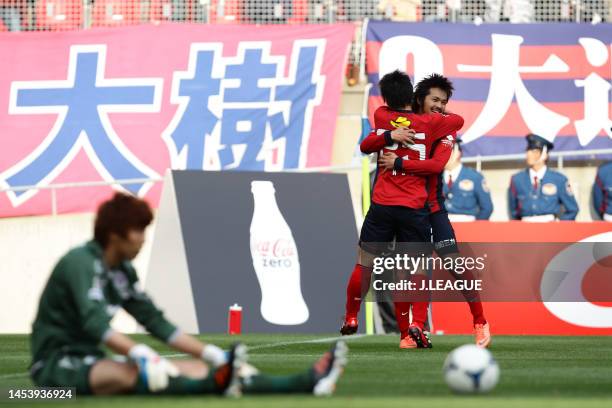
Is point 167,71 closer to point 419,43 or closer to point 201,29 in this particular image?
point 201,29

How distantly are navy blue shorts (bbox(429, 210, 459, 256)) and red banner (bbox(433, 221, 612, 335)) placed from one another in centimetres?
413

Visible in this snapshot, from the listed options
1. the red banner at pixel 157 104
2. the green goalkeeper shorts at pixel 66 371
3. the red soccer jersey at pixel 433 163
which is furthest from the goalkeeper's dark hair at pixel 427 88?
the red banner at pixel 157 104

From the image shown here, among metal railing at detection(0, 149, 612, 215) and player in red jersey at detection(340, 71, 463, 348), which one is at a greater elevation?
metal railing at detection(0, 149, 612, 215)

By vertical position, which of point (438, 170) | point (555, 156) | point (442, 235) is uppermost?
point (555, 156)

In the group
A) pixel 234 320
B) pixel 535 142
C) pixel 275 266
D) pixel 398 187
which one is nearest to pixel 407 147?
pixel 398 187

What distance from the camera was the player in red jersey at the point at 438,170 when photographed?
35.0ft

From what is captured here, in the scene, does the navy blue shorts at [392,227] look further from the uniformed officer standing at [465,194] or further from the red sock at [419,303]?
the uniformed officer standing at [465,194]

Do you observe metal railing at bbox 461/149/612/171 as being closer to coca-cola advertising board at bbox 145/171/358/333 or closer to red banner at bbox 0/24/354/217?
red banner at bbox 0/24/354/217

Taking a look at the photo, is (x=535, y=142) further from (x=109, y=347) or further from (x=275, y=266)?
(x=109, y=347)

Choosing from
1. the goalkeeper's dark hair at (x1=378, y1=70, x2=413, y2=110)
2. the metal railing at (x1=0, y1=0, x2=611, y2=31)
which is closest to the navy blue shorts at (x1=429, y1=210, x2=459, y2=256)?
the goalkeeper's dark hair at (x1=378, y1=70, x2=413, y2=110)

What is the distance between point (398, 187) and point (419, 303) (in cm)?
98

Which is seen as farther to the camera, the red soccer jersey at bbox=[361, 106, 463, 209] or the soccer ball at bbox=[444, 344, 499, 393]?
the red soccer jersey at bbox=[361, 106, 463, 209]

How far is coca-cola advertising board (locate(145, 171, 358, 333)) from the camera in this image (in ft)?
48.6

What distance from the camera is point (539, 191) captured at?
1738 cm
